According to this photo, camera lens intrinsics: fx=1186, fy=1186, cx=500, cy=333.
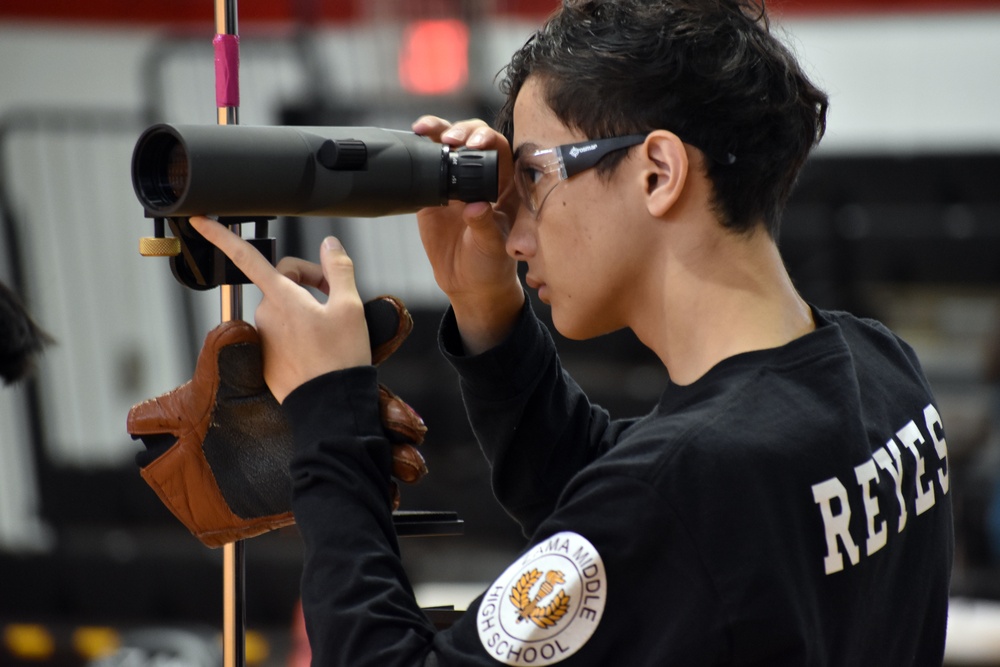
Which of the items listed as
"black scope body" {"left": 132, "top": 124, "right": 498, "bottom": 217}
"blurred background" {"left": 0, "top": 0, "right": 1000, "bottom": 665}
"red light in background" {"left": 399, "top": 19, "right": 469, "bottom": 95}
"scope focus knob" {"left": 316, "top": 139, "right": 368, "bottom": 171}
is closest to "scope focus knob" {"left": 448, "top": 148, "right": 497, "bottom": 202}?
"black scope body" {"left": 132, "top": 124, "right": 498, "bottom": 217}

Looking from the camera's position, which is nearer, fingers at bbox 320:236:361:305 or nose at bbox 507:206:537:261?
fingers at bbox 320:236:361:305

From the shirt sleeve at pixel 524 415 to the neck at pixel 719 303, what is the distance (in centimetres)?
26

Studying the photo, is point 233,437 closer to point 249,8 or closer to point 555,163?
point 555,163

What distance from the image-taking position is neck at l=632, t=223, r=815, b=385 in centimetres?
112

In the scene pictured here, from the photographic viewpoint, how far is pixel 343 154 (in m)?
1.15

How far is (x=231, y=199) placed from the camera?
1089 mm

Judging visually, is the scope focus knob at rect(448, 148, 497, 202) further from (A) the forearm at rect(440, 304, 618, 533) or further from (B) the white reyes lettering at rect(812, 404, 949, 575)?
(B) the white reyes lettering at rect(812, 404, 949, 575)

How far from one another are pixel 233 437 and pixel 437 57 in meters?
3.41

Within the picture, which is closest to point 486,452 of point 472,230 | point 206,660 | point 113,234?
point 472,230

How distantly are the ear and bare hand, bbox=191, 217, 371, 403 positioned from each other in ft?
0.97

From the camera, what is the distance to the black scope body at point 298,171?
107 centimetres

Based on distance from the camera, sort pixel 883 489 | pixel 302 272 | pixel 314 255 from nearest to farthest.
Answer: pixel 883 489, pixel 302 272, pixel 314 255

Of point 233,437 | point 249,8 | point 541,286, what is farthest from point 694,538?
point 249,8

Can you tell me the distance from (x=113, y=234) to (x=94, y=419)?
728 millimetres
